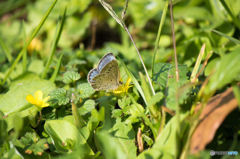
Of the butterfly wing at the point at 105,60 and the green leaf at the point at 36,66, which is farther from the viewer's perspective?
the green leaf at the point at 36,66

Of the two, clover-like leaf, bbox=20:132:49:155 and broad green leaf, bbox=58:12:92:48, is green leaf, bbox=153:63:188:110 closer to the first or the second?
clover-like leaf, bbox=20:132:49:155

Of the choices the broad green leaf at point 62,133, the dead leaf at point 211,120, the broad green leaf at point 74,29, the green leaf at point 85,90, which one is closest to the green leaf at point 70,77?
the green leaf at point 85,90

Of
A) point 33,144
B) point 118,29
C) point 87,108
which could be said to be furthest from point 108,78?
point 118,29

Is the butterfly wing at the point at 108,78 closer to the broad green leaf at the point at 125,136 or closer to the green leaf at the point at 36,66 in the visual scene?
the broad green leaf at the point at 125,136

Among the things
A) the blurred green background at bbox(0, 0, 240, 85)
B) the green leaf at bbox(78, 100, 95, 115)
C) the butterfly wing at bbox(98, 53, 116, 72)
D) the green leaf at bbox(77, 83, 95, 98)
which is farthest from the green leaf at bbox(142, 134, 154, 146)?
the blurred green background at bbox(0, 0, 240, 85)

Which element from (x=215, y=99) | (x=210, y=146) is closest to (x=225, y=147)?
(x=210, y=146)

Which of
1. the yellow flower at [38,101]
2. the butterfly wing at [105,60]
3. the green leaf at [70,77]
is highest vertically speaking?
the yellow flower at [38,101]
